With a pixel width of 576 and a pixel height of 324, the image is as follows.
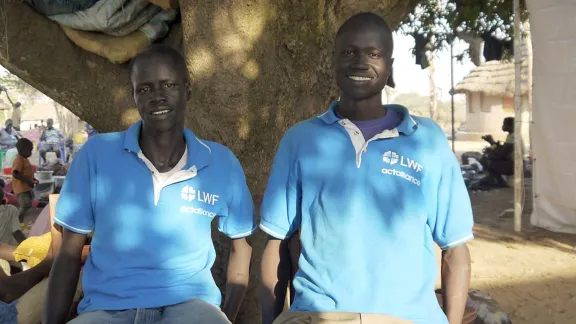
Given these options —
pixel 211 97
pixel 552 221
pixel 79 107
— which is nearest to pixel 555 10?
pixel 552 221

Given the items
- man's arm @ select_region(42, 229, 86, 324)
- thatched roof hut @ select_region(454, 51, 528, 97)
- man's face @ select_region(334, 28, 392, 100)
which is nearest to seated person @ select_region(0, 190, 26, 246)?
man's arm @ select_region(42, 229, 86, 324)

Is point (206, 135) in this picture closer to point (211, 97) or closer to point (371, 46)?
point (211, 97)

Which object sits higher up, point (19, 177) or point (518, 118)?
point (518, 118)

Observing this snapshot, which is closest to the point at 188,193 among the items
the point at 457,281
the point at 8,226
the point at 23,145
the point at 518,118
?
the point at 457,281

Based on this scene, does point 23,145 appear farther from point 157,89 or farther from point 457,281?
point 457,281

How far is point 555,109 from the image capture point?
5898 millimetres

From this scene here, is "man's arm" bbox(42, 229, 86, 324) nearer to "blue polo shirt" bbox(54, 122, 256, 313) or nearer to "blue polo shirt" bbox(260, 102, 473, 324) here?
"blue polo shirt" bbox(54, 122, 256, 313)

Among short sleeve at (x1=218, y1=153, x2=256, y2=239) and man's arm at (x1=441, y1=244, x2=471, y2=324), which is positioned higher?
short sleeve at (x1=218, y1=153, x2=256, y2=239)

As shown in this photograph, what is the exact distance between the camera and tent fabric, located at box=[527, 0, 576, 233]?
18.6 ft

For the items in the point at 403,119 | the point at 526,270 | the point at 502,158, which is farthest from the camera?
the point at 502,158

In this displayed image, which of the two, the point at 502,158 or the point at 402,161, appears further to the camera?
the point at 502,158

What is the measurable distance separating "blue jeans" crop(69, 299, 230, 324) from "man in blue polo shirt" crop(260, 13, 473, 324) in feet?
0.72

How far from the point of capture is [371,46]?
1.98m

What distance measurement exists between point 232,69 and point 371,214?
1.25 m
